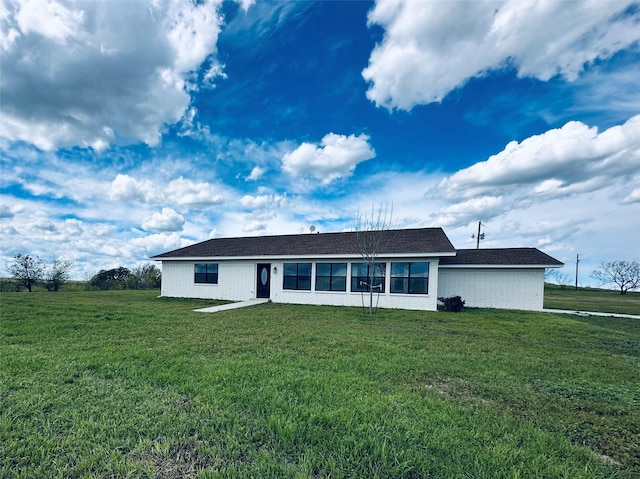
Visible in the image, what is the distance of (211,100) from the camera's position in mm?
12758

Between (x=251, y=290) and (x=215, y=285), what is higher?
(x=215, y=285)

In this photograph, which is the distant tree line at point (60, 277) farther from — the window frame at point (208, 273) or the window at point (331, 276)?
the window at point (331, 276)

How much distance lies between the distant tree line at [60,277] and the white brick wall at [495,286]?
23506mm

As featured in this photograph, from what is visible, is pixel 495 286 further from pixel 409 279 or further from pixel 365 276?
pixel 365 276

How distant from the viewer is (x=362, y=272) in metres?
13.8

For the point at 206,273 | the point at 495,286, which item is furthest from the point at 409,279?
the point at 206,273

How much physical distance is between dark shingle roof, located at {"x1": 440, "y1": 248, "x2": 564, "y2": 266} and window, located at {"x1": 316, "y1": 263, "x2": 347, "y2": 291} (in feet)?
17.5

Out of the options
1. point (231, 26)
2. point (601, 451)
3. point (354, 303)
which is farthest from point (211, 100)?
point (601, 451)

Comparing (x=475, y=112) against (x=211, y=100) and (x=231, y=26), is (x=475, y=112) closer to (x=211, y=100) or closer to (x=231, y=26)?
(x=231, y=26)

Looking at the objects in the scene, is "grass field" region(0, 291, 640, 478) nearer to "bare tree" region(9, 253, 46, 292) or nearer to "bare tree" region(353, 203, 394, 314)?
"bare tree" region(353, 203, 394, 314)

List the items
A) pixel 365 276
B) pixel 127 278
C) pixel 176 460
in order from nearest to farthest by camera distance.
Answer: pixel 176 460 < pixel 365 276 < pixel 127 278

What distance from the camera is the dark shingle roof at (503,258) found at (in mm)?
13898

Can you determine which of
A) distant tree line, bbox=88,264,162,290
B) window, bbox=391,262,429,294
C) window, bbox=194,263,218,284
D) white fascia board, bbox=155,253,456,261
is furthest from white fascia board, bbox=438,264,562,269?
distant tree line, bbox=88,264,162,290

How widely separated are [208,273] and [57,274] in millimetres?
13516
